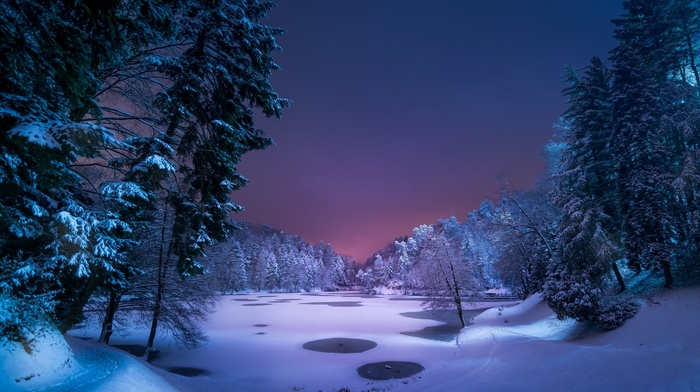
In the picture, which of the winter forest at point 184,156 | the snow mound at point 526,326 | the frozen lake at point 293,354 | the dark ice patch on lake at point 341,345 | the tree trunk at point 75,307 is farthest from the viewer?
the dark ice patch on lake at point 341,345

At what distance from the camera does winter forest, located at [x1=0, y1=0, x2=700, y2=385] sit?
4418 millimetres

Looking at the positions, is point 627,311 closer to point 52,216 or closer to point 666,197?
point 666,197

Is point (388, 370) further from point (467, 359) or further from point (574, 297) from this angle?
point (574, 297)

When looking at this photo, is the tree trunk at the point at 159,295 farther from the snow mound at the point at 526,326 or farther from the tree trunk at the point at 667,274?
the tree trunk at the point at 667,274

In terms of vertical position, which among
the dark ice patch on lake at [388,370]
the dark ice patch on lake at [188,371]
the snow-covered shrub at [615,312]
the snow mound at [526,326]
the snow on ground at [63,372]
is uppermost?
the snow on ground at [63,372]

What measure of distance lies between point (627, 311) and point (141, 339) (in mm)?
32751

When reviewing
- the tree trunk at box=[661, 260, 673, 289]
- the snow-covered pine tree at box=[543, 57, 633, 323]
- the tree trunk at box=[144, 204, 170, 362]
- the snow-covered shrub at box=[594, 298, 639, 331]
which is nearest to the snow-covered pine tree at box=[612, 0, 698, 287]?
the tree trunk at box=[661, 260, 673, 289]

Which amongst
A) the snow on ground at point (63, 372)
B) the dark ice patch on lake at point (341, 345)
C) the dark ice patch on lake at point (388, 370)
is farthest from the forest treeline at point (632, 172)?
the snow on ground at point (63, 372)

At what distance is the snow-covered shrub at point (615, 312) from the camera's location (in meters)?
14.5

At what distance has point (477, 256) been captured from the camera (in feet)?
252

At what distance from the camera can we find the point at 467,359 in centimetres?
1625

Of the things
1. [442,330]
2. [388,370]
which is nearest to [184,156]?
[388,370]

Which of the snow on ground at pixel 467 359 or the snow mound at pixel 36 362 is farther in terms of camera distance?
the snow on ground at pixel 467 359

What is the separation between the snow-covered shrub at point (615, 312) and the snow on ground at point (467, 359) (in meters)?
0.41
